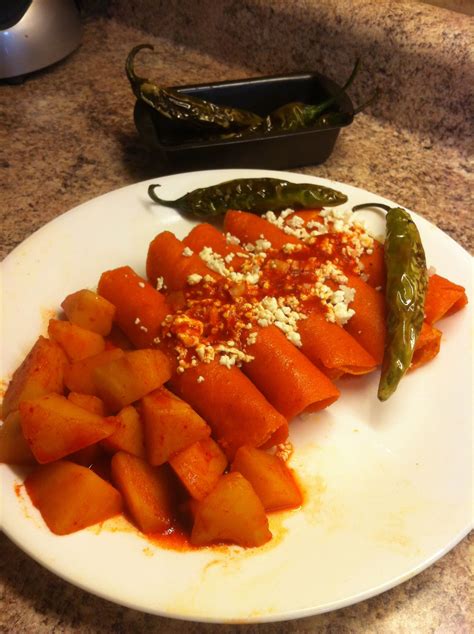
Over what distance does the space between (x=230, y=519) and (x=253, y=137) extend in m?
1.34

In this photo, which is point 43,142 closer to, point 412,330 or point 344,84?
point 344,84

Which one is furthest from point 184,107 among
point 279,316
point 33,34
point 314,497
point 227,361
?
point 314,497

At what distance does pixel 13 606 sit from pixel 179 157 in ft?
4.76

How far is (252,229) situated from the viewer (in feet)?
5.80

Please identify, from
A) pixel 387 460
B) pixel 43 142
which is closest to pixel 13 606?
pixel 387 460

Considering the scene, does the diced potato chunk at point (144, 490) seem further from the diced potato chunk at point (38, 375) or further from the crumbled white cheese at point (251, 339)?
the crumbled white cheese at point (251, 339)

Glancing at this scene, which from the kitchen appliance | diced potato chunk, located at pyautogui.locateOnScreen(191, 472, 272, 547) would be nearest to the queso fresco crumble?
diced potato chunk, located at pyautogui.locateOnScreen(191, 472, 272, 547)

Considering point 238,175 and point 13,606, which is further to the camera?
point 238,175

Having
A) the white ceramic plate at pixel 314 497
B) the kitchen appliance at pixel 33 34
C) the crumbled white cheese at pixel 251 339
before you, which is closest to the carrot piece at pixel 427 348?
the white ceramic plate at pixel 314 497

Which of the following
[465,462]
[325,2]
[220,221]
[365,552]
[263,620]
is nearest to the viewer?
[263,620]

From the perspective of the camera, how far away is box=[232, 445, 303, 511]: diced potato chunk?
1.24 m

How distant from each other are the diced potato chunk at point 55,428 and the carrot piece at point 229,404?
0.25 metres

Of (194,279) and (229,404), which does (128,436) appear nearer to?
(229,404)

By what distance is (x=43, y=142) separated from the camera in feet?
7.66
